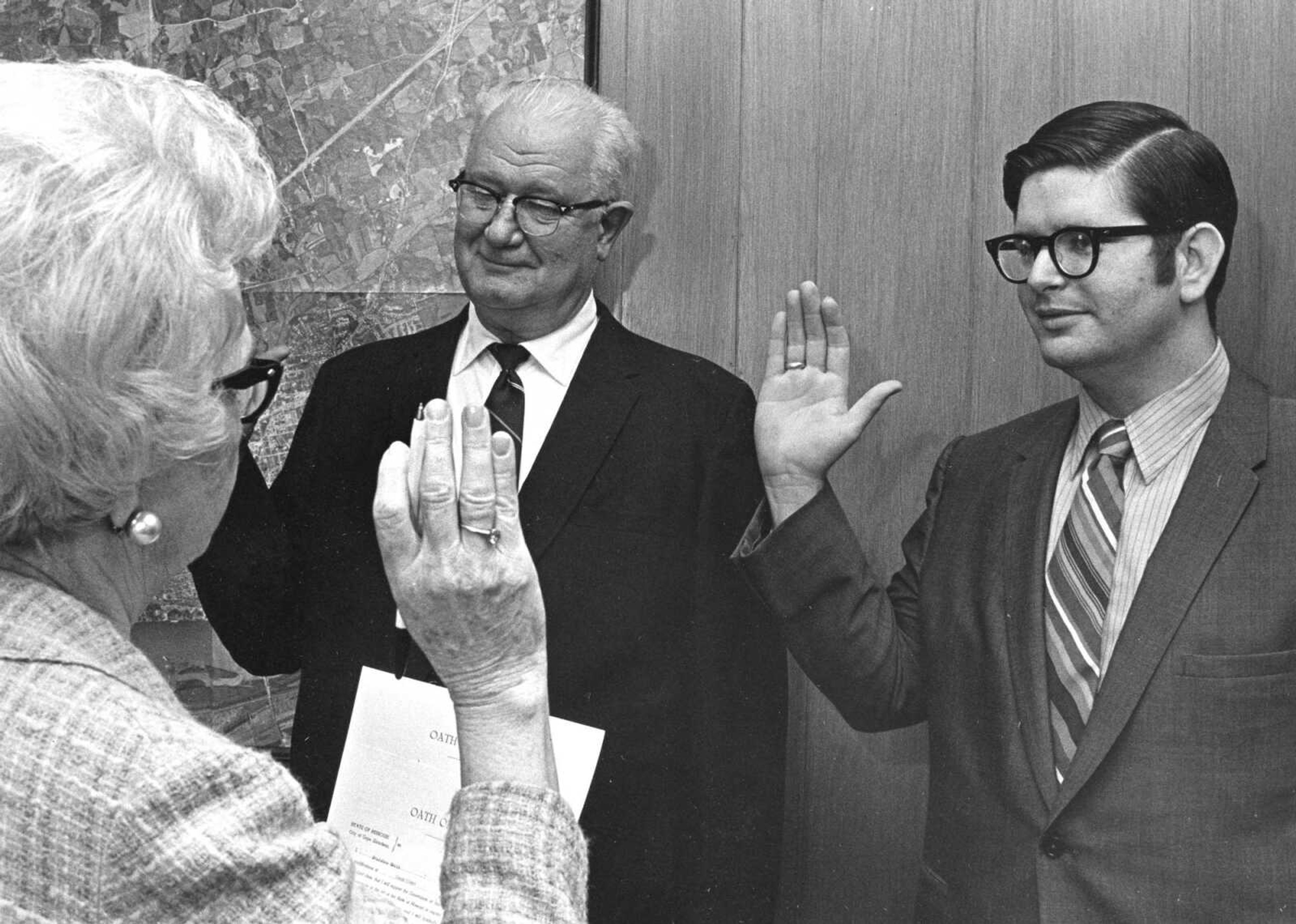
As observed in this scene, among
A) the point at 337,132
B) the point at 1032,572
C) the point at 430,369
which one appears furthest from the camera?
the point at 337,132

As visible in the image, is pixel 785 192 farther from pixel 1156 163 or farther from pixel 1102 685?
pixel 1102 685

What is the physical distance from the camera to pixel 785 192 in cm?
158

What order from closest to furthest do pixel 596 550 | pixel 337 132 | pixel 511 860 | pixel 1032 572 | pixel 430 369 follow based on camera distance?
1. pixel 511 860
2. pixel 1032 572
3. pixel 596 550
4. pixel 430 369
5. pixel 337 132

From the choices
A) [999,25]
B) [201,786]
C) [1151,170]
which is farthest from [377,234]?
[201,786]

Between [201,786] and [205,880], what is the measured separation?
0.17ft

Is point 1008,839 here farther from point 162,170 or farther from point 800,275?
point 162,170

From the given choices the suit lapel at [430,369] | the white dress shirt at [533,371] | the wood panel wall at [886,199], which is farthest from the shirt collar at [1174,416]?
the suit lapel at [430,369]

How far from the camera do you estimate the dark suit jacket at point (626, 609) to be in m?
1.46

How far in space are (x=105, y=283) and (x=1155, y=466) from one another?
36.6 inches

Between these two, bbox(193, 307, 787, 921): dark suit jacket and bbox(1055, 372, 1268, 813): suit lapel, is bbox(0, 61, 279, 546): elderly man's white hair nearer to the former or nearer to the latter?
bbox(193, 307, 787, 921): dark suit jacket

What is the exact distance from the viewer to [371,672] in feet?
4.86

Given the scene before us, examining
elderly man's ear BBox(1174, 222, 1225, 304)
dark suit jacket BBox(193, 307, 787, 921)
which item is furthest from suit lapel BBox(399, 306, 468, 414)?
elderly man's ear BBox(1174, 222, 1225, 304)

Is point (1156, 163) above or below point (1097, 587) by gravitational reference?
above

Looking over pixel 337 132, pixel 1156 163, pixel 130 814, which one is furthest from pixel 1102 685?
pixel 337 132
